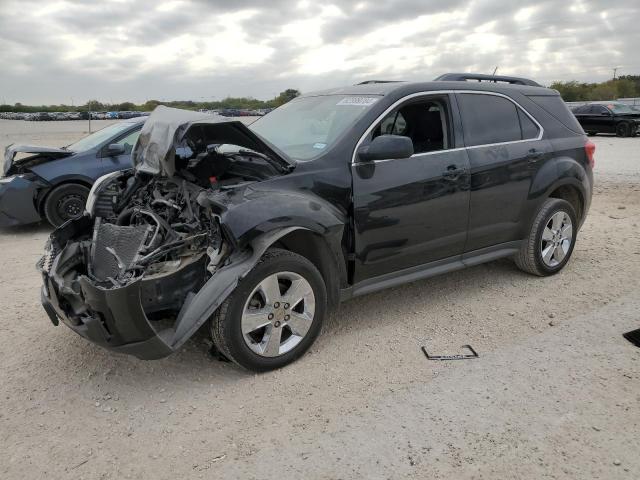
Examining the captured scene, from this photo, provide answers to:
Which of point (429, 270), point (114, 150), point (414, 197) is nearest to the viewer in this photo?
point (414, 197)

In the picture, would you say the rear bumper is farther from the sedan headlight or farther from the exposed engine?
the exposed engine

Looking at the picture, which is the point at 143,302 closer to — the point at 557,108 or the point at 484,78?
the point at 484,78

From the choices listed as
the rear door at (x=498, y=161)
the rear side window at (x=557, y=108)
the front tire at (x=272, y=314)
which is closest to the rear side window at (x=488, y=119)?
the rear door at (x=498, y=161)

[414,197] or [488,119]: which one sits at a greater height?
[488,119]

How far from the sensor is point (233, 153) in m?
3.81

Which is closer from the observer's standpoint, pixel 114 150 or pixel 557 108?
pixel 557 108

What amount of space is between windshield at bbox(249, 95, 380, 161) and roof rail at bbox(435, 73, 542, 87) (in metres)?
0.99

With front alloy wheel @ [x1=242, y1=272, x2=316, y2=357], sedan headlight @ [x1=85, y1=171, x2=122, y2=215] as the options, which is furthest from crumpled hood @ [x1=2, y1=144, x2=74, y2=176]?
front alloy wheel @ [x1=242, y1=272, x2=316, y2=357]

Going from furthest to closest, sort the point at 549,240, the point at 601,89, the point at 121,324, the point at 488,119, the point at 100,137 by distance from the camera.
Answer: the point at 601,89
the point at 100,137
the point at 549,240
the point at 488,119
the point at 121,324

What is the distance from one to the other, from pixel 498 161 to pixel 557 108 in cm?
121

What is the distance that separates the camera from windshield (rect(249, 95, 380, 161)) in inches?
153

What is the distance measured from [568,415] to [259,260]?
199 centimetres

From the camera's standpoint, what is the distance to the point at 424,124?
4371 mm

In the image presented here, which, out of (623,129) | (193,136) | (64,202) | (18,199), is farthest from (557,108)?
(623,129)
